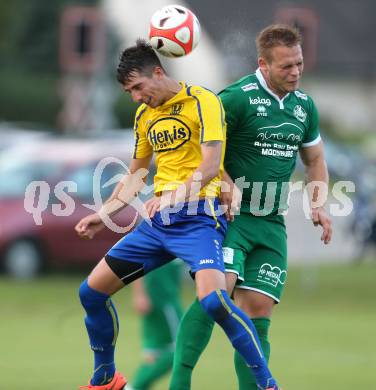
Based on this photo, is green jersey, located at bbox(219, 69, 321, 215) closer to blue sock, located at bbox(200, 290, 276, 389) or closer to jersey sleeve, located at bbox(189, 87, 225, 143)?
jersey sleeve, located at bbox(189, 87, 225, 143)

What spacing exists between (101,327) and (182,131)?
1.38 m

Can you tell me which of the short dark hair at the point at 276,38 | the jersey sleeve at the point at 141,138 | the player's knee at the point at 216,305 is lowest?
the player's knee at the point at 216,305

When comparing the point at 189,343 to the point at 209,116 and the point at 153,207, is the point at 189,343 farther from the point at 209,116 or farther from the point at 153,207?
the point at 209,116

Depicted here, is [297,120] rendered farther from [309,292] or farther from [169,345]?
[309,292]

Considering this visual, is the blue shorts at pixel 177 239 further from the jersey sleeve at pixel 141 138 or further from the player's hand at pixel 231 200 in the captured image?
the jersey sleeve at pixel 141 138

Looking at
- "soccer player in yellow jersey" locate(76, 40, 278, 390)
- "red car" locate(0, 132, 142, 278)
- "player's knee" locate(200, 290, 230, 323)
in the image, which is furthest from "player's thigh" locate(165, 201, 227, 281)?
"red car" locate(0, 132, 142, 278)

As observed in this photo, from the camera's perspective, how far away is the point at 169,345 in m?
10.0

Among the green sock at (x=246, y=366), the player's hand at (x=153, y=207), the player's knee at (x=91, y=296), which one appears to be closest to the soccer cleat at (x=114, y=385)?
the player's knee at (x=91, y=296)

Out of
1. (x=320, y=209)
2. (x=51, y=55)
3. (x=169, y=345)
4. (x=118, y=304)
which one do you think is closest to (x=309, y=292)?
(x=118, y=304)

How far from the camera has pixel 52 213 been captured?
696 inches

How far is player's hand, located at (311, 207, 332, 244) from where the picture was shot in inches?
301

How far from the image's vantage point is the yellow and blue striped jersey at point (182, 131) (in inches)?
287

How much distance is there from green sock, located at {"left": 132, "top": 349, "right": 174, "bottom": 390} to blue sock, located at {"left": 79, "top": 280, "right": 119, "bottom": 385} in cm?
202

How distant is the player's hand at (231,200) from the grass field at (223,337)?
289 centimetres
